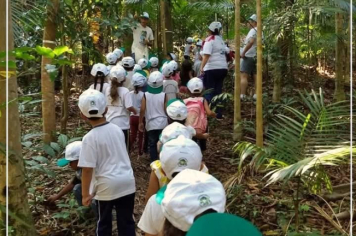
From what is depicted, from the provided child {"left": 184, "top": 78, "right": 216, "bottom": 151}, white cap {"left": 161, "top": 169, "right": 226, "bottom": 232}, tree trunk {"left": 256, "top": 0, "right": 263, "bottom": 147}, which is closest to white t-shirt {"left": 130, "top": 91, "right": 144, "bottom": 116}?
child {"left": 184, "top": 78, "right": 216, "bottom": 151}

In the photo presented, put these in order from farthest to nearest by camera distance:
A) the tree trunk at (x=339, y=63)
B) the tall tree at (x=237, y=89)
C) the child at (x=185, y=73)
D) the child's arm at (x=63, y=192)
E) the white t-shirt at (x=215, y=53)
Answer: the child at (x=185, y=73), the white t-shirt at (x=215, y=53), the tree trunk at (x=339, y=63), the tall tree at (x=237, y=89), the child's arm at (x=63, y=192)

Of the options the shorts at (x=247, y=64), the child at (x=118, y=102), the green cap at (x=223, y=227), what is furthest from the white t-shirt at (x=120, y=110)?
the green cap at (x=223, y=227)

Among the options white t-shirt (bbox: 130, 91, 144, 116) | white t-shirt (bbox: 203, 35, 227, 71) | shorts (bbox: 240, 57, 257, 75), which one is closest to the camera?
white t-shirt (bbox: 130, 91, 144, 116)

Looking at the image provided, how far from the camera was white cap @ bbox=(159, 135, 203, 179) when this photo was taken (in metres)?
2.49

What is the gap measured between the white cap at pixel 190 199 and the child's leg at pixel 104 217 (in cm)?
201

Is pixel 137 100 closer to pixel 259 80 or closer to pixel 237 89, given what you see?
pixel 237 89

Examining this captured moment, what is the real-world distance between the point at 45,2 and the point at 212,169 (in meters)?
2.55

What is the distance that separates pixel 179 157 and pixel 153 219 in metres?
0.33

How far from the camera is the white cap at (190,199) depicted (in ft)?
5.16

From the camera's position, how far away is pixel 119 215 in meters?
3.65

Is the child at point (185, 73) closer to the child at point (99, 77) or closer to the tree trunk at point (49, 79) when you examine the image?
the child at point (99, 77)

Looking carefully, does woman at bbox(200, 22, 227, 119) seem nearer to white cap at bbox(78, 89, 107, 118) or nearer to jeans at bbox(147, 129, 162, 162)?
jeans at bbox(147, 129, 162, 162)

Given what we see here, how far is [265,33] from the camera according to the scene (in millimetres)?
6902

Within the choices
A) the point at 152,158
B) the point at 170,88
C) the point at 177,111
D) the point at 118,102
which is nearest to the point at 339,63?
the point at 170,88
